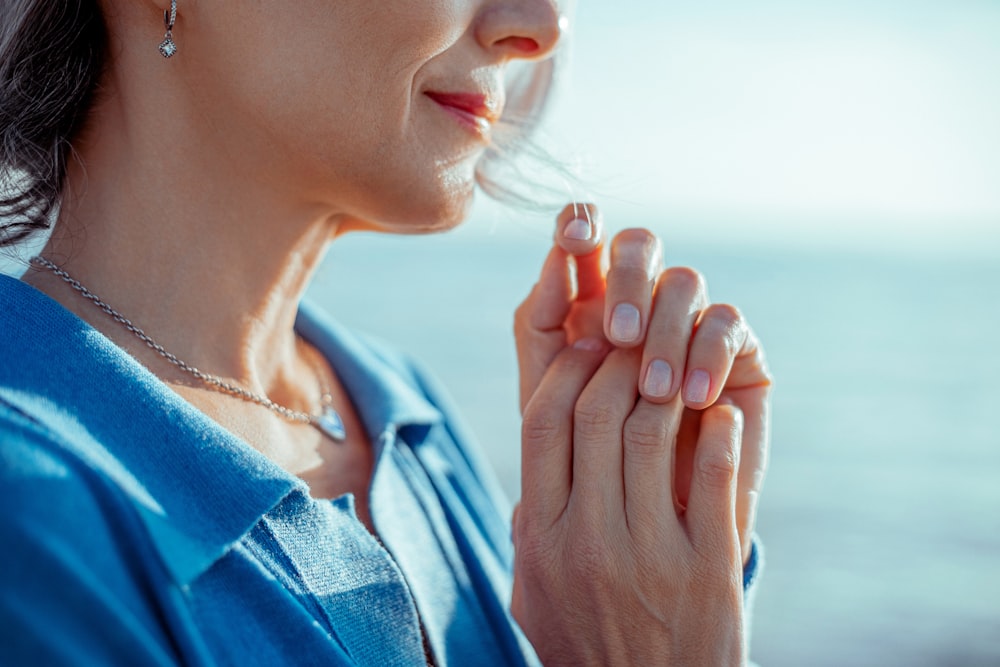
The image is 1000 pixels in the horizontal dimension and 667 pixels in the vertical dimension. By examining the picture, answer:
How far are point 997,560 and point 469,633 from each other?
5307mm

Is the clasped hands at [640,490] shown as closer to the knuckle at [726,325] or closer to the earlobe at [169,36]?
the knuckle at [726,325]

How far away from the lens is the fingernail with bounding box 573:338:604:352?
163cm

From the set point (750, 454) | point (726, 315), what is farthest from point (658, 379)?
point (750, 454)

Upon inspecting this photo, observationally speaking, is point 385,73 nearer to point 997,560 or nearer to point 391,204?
point 391,204

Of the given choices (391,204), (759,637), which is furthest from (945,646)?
(391,204)

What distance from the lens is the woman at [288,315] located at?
120cm

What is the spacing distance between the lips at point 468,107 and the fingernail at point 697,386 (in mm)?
550

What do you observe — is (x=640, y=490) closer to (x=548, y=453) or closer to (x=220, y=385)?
(x=548, y=453)

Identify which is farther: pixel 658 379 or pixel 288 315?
pixel 288 315

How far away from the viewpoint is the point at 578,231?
1636 millimetres

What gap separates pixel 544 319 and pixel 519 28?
0.53m

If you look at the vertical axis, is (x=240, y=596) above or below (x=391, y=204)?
below

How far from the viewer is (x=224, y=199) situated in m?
1.47

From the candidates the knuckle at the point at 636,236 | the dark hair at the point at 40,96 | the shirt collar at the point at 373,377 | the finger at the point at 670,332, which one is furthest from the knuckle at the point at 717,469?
the dark hair at the point at 40,96
